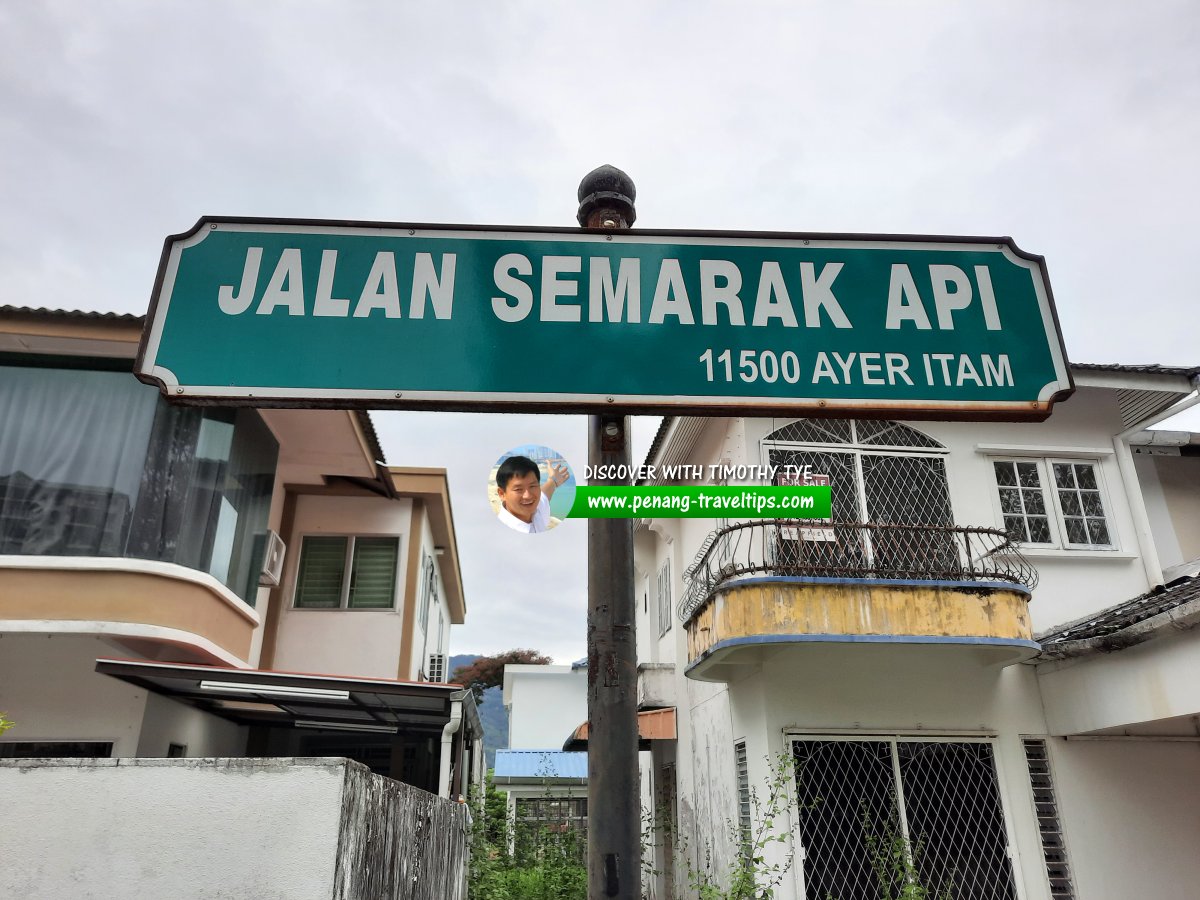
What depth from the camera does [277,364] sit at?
183 centimetres

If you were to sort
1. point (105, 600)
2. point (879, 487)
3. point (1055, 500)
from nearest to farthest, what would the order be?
1. point (105, 600)
2. point (879, 487)
3. point (1055, 500)

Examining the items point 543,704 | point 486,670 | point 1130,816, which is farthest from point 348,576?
point 486,670

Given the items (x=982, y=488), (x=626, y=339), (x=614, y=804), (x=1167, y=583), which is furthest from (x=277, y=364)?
(x=1167, y=583)

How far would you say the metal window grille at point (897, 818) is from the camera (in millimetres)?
8148

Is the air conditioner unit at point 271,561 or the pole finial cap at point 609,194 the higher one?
the air conditioner unit at point 271,561

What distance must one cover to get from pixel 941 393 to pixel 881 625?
22.4 ft

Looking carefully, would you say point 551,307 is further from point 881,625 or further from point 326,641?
point 326,641

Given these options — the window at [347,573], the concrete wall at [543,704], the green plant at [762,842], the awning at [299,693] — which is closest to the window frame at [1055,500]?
the green plant at [762,842]

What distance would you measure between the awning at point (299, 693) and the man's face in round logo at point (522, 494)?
6.41 feet

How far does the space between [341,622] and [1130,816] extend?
400 inches

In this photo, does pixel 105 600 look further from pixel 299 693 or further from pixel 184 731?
pixel 184 731

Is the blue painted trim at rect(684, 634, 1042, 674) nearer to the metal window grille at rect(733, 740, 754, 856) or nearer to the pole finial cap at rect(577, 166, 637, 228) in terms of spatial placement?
the metal window grille at rect(733, 740, 754, 856)

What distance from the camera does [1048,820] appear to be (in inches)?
345

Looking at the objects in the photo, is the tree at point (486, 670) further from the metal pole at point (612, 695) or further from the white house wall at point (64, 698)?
the metal pole at point (612, 695)
